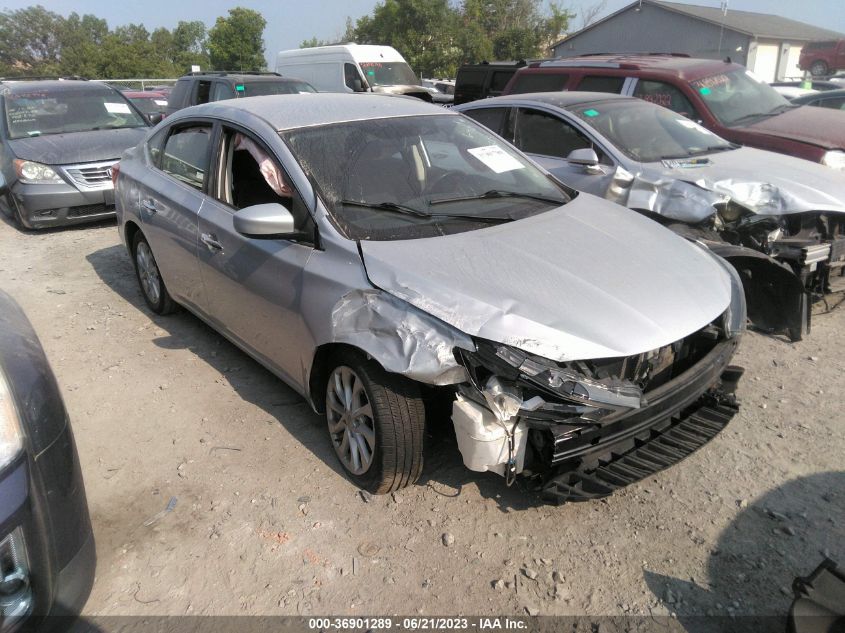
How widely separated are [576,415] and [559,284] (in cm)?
62

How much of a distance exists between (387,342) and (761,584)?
1.75m

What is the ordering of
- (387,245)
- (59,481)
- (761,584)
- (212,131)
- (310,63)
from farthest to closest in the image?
1. (310,63)
2. (212,131)
3. (387,245)
4. (761,584)
5. (59,481)

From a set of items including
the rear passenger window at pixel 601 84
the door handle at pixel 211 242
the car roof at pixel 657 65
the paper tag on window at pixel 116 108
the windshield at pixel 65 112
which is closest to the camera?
the door handle at pixel 211 242

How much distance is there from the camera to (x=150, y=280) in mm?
5250

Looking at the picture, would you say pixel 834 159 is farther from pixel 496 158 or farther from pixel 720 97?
pixel 496 158

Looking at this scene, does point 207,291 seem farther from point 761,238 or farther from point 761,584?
point 761,238

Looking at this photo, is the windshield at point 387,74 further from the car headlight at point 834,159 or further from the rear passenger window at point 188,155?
the rear passenger window at point 188,155

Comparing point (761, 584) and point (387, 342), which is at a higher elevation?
point (387, 342)

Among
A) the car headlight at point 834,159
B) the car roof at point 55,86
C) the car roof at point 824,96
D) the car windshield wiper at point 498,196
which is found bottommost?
the car headlight at point 834,159

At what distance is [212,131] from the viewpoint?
4121mm

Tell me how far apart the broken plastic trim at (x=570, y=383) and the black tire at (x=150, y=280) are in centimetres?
337

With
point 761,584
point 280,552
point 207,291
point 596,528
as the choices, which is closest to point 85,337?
point 207,291

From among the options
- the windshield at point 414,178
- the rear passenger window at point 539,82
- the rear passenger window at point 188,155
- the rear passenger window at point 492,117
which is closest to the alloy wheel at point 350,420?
→ the windshield at point 414,178

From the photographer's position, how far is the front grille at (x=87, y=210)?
8.03 meters
